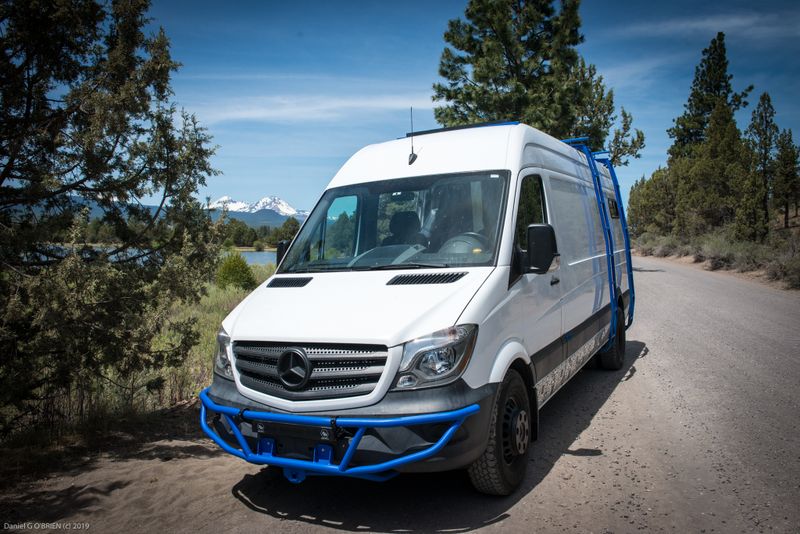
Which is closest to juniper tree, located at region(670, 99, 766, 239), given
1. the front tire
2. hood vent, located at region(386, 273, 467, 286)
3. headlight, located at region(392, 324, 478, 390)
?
the front tire

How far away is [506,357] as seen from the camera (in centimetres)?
378

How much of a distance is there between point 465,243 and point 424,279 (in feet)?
1.78

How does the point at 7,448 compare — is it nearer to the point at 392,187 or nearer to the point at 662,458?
the point at 392,187

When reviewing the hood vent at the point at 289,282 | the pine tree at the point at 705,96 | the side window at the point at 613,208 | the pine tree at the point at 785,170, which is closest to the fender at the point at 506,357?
the hood vent at the point at 289,282

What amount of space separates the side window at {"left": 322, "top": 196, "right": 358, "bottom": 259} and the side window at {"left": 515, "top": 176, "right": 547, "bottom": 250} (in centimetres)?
139

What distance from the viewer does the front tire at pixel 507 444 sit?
144 inches

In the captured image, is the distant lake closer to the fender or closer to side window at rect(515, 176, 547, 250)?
side window at rect(515, 176, 547, 250)

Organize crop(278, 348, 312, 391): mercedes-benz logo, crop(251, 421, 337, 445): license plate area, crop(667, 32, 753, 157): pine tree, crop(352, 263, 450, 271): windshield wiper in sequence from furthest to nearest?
crop(667, 32, 753, 157): pine tree, crop(352, 263, 450, 271): windshield wiper, crop(278, 348, 312, 391): mercedes-benz logo, crop(251, 421, 337, 445): license plate area

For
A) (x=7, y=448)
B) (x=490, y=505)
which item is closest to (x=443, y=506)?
(x=490, y=505)

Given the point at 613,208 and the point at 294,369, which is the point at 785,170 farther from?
the point at 294,369

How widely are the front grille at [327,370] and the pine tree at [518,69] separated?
1774cm

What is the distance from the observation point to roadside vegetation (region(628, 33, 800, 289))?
23703 mm

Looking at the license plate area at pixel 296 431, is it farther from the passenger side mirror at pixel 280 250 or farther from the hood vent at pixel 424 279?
the passenger side mirror at pixel 280 250

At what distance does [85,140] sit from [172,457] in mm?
3019
